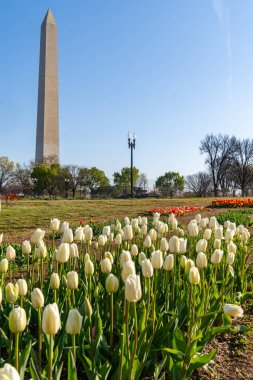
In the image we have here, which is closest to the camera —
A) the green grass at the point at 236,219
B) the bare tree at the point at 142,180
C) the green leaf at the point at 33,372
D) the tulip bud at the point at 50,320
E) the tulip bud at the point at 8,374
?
the tulip bud at the point at 8,374

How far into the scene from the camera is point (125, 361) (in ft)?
5.98

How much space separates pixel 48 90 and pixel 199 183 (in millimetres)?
35154

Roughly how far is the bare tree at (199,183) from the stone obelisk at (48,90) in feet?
93.8

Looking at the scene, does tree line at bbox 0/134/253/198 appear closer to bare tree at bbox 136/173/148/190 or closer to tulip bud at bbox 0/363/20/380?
bare tree at bbox 136/173/148/190

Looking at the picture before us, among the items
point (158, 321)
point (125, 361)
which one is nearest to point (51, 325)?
point (125, 361)

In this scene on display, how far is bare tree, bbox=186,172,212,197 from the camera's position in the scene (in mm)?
64506

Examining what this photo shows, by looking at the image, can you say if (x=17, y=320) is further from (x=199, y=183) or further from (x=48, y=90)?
(x=199, y=183)

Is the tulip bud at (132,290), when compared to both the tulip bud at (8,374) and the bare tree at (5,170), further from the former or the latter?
the bare tree at (5,170)

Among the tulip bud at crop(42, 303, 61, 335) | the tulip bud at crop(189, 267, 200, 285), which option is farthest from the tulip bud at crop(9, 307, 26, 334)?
the tulip bud at crop(189, 267, 200, 285)

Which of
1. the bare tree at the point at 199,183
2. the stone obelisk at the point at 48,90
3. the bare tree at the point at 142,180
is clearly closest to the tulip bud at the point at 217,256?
the stone obelisk at the point at 48,90

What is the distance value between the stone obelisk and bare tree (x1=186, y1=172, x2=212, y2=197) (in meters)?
28.6

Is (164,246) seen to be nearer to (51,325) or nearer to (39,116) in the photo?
(51,325)

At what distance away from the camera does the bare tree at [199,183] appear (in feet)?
212

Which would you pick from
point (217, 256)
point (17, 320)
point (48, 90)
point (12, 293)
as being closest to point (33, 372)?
point (17, 320)
